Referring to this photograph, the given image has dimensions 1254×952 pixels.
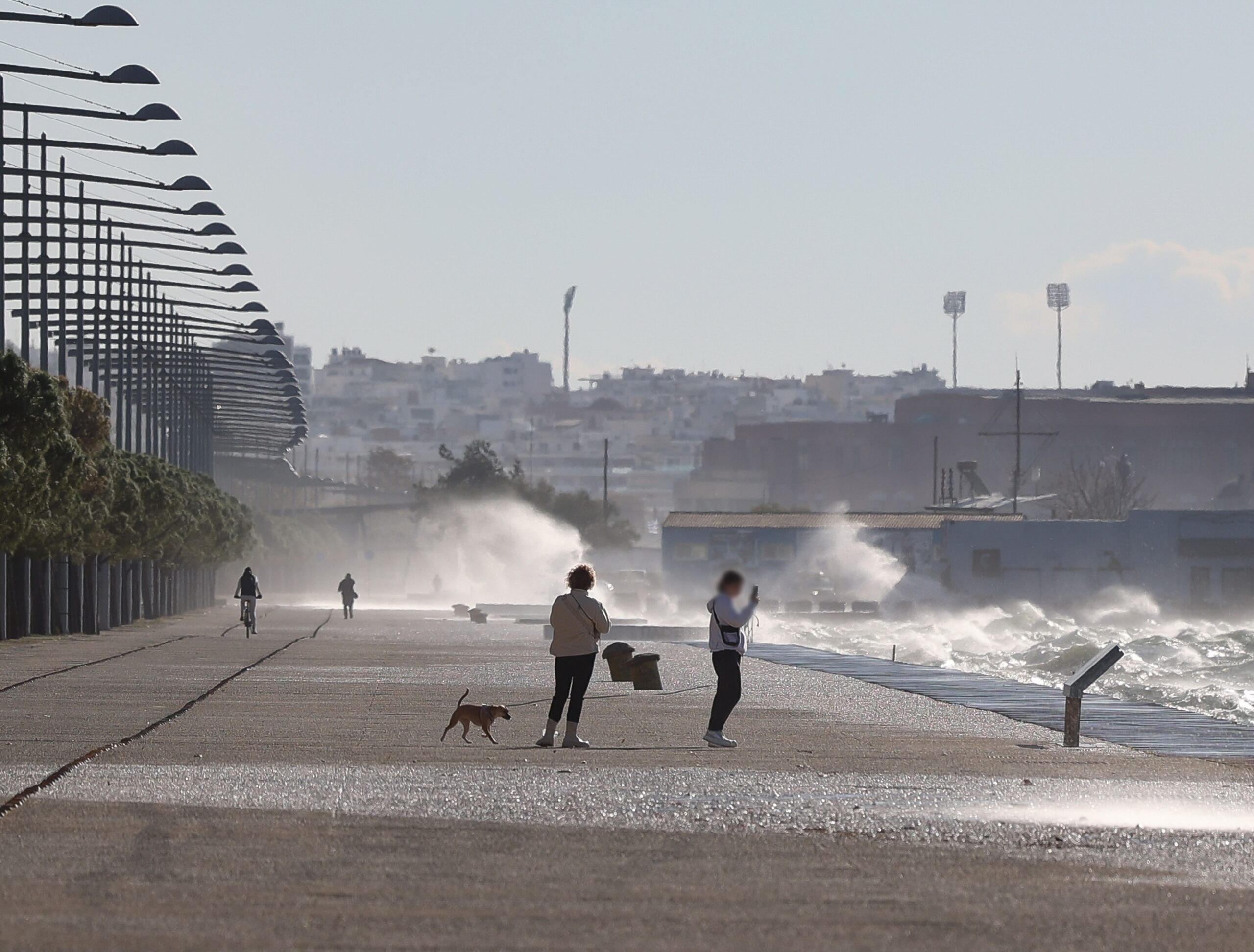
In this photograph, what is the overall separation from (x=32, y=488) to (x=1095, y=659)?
84.0 feet

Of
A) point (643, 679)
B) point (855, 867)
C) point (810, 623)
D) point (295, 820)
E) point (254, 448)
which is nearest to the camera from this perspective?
point (855, 867)

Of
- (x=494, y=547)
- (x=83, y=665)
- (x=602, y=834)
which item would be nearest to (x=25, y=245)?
(x=83, y=665)

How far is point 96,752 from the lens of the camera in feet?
51.1

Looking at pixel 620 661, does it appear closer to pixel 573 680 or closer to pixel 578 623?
pixel 573 680

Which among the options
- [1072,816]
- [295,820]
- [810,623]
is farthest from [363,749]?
[810,623]

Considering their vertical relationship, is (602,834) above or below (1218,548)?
below

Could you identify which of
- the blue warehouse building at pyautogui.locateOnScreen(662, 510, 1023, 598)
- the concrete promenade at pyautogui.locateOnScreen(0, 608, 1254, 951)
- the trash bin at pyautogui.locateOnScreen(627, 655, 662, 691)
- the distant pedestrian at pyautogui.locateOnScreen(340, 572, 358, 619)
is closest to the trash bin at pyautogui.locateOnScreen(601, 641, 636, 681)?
the trash bin at pyautogui.locateOnScreen(627, 655, 662, 691)

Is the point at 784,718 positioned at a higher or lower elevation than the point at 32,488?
lower

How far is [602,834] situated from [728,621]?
5998 mm

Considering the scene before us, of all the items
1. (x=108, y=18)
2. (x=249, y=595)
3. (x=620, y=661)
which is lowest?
(x=249, y=595)

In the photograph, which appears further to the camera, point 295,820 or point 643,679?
point 643,679

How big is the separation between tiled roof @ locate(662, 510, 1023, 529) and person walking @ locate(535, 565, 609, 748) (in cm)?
7803

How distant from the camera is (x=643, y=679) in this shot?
69.8 feet

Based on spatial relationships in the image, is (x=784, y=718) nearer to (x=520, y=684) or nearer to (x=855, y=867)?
(x=520, y=684)
